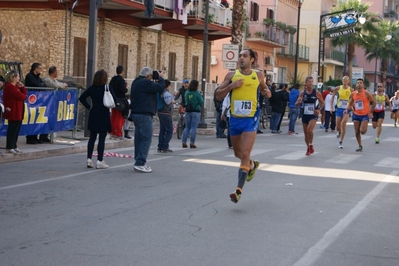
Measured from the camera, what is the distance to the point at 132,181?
1244 centimetres

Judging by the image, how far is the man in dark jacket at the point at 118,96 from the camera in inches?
784

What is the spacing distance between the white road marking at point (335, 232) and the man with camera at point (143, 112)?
413cm

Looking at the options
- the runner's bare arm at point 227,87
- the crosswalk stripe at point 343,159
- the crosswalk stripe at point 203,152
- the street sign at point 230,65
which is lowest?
the crosswalk stripe at point 203,152

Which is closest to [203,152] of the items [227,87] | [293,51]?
A: [227,87]

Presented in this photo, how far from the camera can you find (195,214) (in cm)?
927

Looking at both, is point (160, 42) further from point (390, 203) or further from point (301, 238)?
point (301, 238)

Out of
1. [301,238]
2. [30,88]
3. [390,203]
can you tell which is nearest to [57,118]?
[30,88]

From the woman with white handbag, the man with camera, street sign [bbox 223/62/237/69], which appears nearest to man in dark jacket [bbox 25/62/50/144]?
the woman with white handbag

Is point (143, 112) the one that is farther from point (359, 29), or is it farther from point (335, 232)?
point (359, 29)

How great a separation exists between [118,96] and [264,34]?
32.9 meters

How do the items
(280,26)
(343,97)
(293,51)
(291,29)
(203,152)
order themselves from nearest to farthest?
(203,152)
(343,97)
(280,26)
(291,29)
(293,51)

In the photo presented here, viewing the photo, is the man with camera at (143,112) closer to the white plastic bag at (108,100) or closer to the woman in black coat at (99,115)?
the white plastic bag at (108,100)

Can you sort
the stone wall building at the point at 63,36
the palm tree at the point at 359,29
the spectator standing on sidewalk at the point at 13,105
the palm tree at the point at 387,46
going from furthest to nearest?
the palm tree at the point at 387,46
the palm tree at the point at 359,29
the stone wall building at the point at 63,36
the spectator standing on sidewalk at the point at 13,105

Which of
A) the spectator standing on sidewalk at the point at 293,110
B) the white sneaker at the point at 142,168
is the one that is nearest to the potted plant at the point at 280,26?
the spectator standing on sidewalk at the point at 293,110
